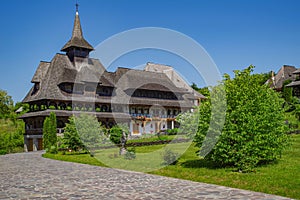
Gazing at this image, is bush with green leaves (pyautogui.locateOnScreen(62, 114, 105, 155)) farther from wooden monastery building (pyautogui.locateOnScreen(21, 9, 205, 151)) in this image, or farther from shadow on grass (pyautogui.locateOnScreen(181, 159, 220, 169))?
wooden monastery building (pyautogui.locateOnScreen(21, 9, 205, 151))

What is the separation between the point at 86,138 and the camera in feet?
76.7

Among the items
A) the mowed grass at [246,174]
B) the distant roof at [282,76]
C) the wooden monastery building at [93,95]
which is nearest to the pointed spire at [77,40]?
the wooden monastery building at [93,95]

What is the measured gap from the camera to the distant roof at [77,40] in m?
42.0

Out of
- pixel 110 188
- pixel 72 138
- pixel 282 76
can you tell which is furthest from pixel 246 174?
pixel 282 76

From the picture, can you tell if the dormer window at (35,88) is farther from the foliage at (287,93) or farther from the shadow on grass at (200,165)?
the foliage at (287,93)

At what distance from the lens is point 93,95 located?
38906 mm

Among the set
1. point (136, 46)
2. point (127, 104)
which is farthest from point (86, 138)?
point (127, 104)

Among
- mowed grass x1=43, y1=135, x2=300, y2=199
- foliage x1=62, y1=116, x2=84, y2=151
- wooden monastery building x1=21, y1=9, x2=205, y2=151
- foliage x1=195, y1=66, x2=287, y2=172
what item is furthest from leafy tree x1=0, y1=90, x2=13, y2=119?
foliage x1=195, y1=66, x2=287, y2=172

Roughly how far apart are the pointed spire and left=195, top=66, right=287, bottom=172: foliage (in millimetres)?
31546

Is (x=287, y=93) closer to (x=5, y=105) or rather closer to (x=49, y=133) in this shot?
(x=49, y=133)

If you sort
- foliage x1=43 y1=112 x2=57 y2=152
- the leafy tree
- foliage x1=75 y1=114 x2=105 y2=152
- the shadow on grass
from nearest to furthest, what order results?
the shadow on grass → foliage x1=75 y1=114 x2=105 y2=152 → foliage x1=43 y1=112 x2=57 y2=152 → the leafy tree

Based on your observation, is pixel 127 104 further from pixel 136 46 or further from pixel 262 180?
pixel 262 180

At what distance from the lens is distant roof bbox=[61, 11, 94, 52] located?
42.0m

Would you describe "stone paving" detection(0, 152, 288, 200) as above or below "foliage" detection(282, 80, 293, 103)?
below
